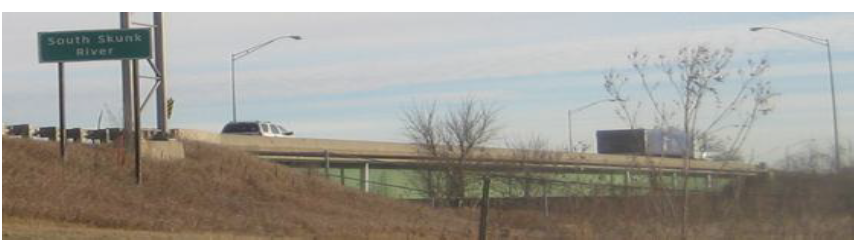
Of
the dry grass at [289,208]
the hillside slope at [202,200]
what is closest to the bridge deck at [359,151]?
the dry grass at [289,208]

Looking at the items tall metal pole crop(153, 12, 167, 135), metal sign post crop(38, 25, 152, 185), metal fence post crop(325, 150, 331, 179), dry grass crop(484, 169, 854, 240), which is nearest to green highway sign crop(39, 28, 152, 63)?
metal sign post crop(38, 25, 152, 185)

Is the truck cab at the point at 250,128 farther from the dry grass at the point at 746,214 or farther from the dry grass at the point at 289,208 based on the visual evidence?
the dry grass at the point at 746,214

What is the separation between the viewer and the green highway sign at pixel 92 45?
27.6 meters

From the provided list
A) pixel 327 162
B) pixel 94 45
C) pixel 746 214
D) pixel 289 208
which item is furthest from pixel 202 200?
pixel 327 162

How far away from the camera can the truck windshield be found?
57.0 m

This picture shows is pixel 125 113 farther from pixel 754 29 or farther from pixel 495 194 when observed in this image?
pixel 754 29

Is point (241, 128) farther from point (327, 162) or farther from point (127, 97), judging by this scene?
point (127, 97)

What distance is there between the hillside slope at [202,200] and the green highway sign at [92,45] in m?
2.42

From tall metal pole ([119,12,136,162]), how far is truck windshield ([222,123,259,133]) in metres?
23.6

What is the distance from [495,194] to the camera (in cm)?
3916

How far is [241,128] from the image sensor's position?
57.3 metres
